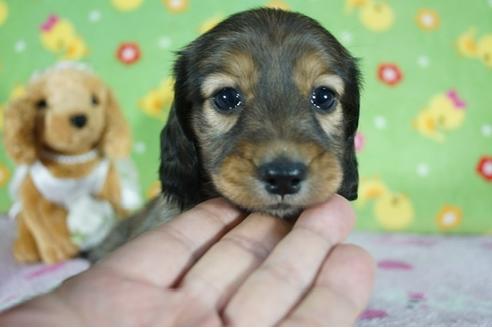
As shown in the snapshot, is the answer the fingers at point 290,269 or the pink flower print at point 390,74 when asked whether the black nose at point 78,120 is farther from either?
the pink flower print at point 390,74

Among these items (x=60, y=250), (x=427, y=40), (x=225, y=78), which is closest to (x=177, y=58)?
(x=225, y=78)

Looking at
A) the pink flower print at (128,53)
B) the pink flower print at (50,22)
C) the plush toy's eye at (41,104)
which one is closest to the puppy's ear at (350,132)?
the plush toy's eye at (41,104)

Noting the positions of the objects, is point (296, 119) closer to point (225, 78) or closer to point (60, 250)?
point (225, 78)

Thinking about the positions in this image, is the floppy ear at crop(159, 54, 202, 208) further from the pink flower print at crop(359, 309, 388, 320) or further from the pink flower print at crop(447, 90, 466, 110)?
the pink flower print at crop(447, 90, 466, 110)

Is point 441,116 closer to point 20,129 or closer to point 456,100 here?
point 456,100

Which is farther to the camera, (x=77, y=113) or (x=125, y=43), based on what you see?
(x=125, y=43)

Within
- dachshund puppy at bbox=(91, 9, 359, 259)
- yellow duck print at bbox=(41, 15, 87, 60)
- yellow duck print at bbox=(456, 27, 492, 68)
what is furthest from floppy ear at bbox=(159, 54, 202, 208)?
yellow duck print at bbox=(456, 27, 492, 68)

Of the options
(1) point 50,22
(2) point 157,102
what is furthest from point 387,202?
(1) point 50,22
